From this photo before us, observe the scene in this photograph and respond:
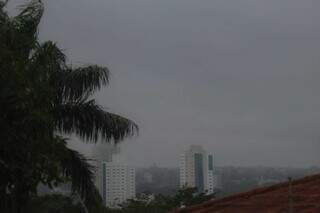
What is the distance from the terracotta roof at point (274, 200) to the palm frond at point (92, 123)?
226 inches

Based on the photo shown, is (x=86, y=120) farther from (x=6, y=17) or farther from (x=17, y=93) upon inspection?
(x=17, y=93)

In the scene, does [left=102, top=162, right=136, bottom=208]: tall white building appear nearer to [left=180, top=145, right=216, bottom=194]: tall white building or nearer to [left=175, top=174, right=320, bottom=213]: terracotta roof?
[left=180, top=145, right=216, bottom=194]: tall white building

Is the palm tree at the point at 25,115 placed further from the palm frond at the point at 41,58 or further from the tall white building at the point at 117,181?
the tall white building at the point at 117,181

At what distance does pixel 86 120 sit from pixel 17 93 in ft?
22.2

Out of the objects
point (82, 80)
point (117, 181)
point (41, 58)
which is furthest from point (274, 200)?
point (117, 181)

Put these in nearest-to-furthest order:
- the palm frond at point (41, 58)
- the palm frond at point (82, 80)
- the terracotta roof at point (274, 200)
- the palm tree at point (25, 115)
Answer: the terracotta roof at point (274, 200), the palm tree at point (25, 115), the palm frond at point (41, 58), the palm frond at point (82, 80)

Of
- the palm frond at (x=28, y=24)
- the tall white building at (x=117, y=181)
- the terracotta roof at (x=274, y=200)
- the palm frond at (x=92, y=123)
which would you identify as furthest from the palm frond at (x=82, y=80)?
the tall white building at (x=117, y=181)

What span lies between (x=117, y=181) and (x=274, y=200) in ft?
Answer: 120

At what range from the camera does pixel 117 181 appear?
43906mm

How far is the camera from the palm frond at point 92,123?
47.6ft

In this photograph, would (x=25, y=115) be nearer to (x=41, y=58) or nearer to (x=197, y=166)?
(x=41, y=58)

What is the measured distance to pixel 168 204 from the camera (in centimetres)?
2847

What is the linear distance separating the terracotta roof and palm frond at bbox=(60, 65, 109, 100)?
5698mm

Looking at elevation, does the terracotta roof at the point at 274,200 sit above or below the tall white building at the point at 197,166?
A: below
